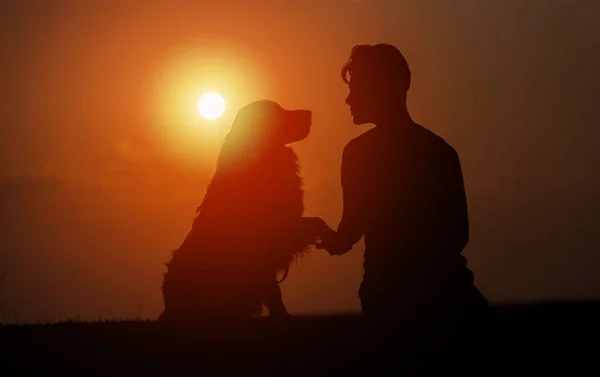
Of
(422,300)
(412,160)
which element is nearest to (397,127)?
(412,160)

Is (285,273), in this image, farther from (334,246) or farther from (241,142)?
(334,246)

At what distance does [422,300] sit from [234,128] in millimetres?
3345

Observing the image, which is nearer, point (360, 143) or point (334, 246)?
point (360, 143)

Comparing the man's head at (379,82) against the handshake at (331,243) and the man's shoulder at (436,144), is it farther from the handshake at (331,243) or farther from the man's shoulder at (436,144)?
the handshake at (331,243)

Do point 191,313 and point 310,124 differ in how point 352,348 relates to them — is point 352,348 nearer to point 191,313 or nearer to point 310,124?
point 191,313

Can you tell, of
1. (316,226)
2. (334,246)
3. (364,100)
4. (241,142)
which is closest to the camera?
(364,100)

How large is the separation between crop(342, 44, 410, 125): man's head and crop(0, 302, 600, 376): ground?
1132mm

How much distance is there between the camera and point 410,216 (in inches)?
140

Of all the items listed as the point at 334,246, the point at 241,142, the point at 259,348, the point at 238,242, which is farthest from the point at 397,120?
the point at 241,142

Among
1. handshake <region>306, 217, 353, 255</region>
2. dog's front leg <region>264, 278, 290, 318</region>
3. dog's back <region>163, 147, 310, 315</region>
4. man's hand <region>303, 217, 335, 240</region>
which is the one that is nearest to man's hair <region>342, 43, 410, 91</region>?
handshake <region>306, 217, 353, 255</region>

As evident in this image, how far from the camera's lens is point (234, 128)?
631 cm

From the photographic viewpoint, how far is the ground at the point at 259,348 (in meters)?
3.44

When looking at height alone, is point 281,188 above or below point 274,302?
above

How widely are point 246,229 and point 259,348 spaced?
5.94 feet
